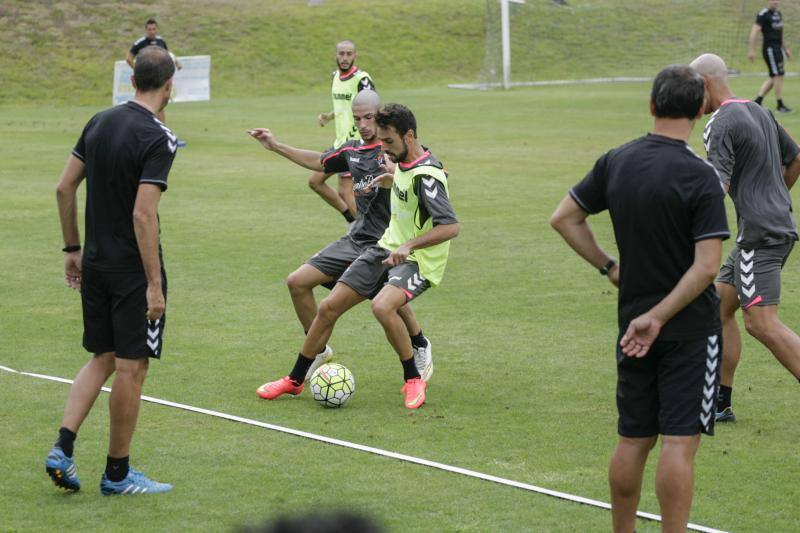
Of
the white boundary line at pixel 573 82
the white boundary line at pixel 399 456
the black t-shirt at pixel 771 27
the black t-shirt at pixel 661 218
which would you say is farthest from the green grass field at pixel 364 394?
the white boundary line at pixel 573 82

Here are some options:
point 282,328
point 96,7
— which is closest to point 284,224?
point 282,328

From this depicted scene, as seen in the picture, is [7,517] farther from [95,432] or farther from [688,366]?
[688,366]

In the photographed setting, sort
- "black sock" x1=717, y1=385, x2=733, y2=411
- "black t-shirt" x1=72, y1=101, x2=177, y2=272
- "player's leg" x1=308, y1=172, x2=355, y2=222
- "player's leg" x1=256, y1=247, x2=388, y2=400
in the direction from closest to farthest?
"black t-shirt" x1=72, y1=101, x2=177, y2=272, "black sock" x1=717, y1=385, x2=733, y2=411, "player's leg" x1=256, y1=247, x2=388, y2=400, "player's leg" x1=308, y1=172, x2=355, y2=222

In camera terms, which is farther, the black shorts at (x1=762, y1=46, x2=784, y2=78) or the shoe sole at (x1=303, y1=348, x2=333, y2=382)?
the black shorts at (x1=762, y1=46, x2=784, y2=78)

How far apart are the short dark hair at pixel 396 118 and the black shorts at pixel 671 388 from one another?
3090 mm

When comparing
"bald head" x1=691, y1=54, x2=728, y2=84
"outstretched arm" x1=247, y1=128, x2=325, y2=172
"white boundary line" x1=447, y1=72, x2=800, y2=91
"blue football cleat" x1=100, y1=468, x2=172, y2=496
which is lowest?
"white boundary line" x1=447, y1=72, x2=800, y2=91

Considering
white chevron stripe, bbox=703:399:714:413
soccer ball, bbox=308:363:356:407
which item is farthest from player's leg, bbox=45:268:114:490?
white chevron stripe, bbox=703:399:714:413

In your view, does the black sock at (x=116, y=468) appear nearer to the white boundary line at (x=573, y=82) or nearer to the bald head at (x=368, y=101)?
the bald head at (x=368, y=101)

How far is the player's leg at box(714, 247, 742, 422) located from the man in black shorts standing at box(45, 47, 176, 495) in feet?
11.7

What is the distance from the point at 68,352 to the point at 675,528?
5910 mm

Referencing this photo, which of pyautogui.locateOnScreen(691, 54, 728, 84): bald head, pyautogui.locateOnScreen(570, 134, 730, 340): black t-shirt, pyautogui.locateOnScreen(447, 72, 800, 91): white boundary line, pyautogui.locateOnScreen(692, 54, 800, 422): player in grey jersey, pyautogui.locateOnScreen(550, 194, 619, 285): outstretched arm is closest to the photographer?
pyautogui.locateOnScreen(570, 134, 730, 340): black t-shirt

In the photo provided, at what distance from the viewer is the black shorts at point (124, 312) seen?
6.45m

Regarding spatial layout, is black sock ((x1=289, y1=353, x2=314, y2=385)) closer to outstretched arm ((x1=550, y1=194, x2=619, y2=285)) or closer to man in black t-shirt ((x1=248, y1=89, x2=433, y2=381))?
man in black t-shirt ((x1=248, y1=89, x2=433, y2=381))

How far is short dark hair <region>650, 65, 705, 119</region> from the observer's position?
16.8 ft
